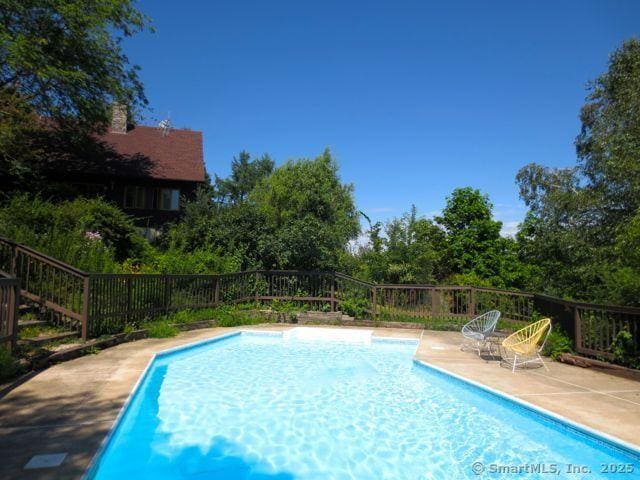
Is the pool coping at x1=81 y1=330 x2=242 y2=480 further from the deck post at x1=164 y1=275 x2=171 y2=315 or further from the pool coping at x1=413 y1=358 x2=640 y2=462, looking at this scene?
the pool coping at x1=413 y1=358 x2=640 y2=462

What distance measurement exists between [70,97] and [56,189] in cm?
373

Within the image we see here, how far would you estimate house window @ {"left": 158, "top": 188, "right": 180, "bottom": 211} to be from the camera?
→ 22.7 m

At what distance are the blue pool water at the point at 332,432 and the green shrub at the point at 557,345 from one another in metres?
2.76

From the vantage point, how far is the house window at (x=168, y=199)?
22.7 metres

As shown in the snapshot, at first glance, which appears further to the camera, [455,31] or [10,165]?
[10,165]

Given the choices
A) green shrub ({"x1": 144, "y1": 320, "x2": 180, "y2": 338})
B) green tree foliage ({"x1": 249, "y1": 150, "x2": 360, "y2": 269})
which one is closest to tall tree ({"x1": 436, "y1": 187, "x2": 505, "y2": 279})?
green tree foliage ({"x1": 249, "y1": 150, "x2": 360, "y2": 269})

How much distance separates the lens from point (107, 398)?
5066 millimetres

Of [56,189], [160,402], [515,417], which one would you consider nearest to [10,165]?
[56,189]

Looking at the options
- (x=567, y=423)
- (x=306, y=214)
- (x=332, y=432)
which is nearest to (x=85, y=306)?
(x=332, y=432)

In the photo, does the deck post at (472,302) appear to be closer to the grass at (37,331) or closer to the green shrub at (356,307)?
the green shrub at (356,307)

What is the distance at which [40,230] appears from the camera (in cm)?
1104

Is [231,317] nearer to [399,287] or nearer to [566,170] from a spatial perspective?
[399,287]

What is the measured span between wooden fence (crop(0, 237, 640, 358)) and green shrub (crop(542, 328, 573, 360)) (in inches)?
6.3

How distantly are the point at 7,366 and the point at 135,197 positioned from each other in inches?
722
